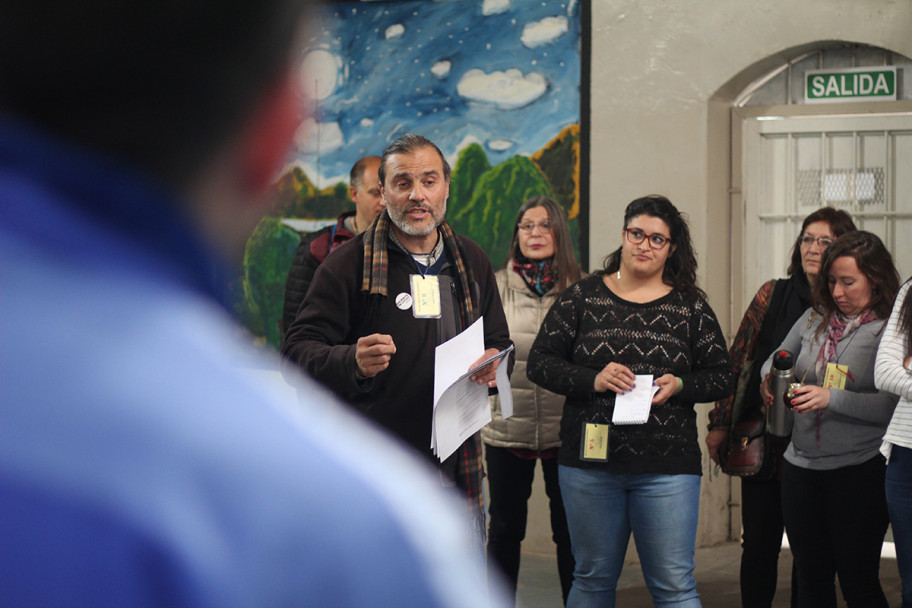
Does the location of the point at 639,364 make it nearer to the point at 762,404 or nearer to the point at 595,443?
the point at 595,443

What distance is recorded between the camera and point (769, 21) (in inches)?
233

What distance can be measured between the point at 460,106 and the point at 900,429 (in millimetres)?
3693

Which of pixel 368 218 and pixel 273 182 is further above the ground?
pixel 368 218

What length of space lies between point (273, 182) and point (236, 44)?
92 millimetres

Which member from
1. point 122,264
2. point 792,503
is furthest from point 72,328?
point 792,503

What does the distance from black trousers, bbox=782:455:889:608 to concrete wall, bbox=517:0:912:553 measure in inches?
81.4

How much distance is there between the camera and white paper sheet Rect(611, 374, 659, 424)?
11.9ft

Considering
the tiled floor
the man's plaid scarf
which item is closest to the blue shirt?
the man's plaid scarf

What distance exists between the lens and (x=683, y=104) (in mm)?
6090

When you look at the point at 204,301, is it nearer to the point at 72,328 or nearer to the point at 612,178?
the point at 72,328

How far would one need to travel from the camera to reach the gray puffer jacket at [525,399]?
4551 millimetres

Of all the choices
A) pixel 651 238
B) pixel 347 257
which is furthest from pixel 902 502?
pixel 347 257

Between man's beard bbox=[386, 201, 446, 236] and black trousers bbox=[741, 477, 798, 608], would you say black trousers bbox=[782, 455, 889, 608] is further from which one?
man's beard bbox=[386, 201, 446, 236]

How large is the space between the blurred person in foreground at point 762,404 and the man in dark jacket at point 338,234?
185 cm
